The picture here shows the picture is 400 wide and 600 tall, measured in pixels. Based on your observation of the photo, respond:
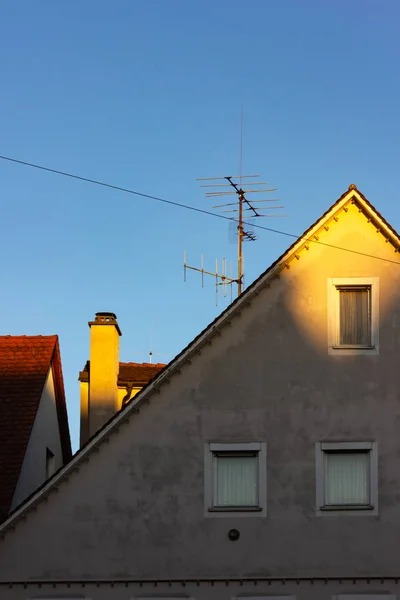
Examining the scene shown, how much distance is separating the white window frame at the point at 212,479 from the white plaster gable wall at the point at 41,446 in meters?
4.15

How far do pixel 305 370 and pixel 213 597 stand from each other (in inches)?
182

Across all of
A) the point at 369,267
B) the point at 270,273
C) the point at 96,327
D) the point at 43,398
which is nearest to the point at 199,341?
the point at 270,273

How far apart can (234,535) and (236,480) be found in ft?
3.53

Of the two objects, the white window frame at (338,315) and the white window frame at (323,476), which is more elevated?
the white window frame at (338,315)

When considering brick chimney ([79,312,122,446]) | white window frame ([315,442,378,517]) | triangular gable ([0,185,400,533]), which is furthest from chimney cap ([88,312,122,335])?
white window frame ([315,442,378,517])

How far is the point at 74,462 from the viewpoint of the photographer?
77.6 ft

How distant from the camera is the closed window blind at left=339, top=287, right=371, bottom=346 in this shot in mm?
24469

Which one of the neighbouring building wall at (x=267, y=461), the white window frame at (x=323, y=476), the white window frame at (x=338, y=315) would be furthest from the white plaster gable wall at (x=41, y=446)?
the white window frame at (x=338, y=315)

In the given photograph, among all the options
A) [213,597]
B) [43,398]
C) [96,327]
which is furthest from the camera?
[96,327]

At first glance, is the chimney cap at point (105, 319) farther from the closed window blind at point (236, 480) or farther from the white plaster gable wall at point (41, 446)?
the closed window blind at point (236, 480)

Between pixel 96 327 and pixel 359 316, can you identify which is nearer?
pixel 359 316

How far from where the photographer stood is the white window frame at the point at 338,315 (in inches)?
957

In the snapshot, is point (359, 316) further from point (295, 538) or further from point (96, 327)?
point (96, 327)

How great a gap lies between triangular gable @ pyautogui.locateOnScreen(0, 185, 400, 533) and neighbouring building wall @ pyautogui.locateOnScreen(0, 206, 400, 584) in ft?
0.38
